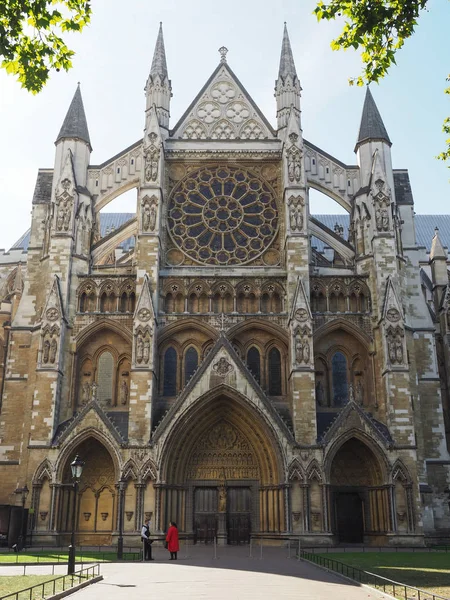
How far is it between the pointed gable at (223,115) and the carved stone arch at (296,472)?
60.0ft

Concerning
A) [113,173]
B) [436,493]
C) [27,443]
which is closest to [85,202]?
[113,173]

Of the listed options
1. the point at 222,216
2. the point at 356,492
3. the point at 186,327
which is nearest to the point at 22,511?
the point at 186,327

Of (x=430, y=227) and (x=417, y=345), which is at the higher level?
(x=430, y=227)

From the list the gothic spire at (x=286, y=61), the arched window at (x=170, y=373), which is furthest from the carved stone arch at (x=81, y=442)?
the gothic spire at (x=286, y=61)

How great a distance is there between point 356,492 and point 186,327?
1128 cm

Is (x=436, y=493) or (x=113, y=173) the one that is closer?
(x=436, y=493)

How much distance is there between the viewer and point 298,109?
3784 cm

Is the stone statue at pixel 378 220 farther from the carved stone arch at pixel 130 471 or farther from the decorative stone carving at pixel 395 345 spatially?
the carved stone arch at pixel 130 471

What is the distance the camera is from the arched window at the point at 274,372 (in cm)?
3347

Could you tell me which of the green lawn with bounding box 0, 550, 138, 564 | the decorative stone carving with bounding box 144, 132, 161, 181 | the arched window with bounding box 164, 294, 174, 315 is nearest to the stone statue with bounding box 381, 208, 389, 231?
the arched window with bounding box 164, 294, 174, 315

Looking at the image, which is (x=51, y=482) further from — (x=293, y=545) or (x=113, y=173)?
(x=113, y=173)

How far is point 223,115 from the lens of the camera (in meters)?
39.2

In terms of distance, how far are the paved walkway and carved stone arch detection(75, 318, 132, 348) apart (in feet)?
41.5

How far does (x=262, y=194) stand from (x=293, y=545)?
18.1 metres
